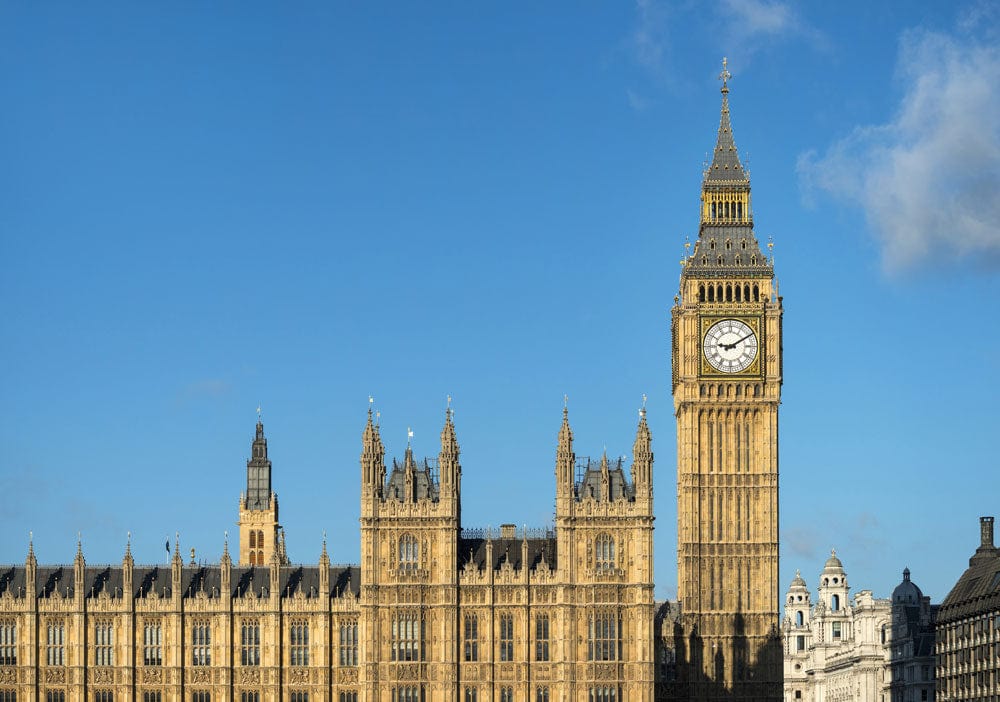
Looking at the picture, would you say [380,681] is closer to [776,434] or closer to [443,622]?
[443,622]

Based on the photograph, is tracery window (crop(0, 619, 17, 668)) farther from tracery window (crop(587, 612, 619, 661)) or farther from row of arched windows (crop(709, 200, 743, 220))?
row of arched windows (crop(709, 200, 743, 220))

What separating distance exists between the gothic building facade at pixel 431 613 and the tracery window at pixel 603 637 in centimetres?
10

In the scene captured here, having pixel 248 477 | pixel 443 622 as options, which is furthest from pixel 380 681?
pixel 248 477

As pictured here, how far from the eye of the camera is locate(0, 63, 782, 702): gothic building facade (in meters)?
134

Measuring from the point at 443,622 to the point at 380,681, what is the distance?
6056 mm

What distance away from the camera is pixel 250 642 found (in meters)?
138

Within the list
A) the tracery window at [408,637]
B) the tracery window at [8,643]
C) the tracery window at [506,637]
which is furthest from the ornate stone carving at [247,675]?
the tracery window at [506,637]

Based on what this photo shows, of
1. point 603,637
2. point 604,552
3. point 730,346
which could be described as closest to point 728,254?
point 730,346

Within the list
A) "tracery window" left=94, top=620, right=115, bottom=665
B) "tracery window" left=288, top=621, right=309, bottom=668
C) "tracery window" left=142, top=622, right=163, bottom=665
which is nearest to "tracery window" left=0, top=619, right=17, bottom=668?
"tracery window" left=94, top=620, right=115, bottom=665

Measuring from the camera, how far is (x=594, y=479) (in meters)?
137

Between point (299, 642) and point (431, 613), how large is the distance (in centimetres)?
1030

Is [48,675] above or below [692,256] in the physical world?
below

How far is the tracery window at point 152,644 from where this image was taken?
453 ft

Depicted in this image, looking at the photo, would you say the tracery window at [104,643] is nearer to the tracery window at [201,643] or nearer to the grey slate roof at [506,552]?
the tracery window at [201,643]
